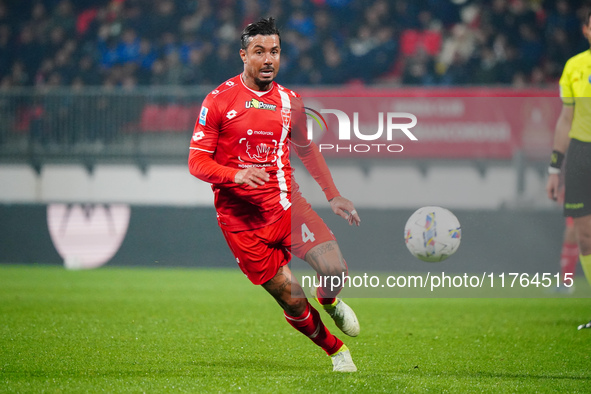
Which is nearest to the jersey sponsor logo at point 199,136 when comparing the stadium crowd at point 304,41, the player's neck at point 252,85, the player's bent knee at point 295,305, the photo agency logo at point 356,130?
the player's neck at point 252,85

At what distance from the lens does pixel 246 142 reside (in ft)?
15.0

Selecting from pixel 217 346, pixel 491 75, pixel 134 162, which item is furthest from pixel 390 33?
pixel 217 346

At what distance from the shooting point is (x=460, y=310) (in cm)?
800

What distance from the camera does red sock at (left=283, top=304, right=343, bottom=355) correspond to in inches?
185

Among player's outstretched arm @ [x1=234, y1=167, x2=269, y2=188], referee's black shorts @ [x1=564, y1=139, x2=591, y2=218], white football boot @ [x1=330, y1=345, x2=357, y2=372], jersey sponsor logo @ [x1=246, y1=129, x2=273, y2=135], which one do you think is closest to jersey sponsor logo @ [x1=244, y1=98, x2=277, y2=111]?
jersey sponsor logo @ [x1=246, y1=129, x2=273, y2=135]

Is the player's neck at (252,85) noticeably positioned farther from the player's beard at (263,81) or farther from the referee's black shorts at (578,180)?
the referee's black shorts at (578,180)

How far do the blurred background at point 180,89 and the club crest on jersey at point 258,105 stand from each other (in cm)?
282

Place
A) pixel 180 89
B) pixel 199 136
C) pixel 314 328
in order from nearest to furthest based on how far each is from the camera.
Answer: pixel 199 136
pixel 314 328
pixel 180 89

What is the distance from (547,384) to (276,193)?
188 centimetres

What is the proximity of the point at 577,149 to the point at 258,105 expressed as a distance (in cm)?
279

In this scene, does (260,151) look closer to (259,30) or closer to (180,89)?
(259,30)

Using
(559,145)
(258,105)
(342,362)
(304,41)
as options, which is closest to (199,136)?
(258,105)

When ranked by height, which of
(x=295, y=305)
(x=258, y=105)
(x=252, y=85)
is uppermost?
(x=252, y=85)

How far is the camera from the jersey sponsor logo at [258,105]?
4.57 meters
